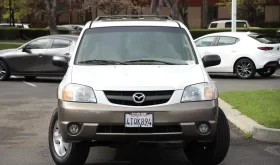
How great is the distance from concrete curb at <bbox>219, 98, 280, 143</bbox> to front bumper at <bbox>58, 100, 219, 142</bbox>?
7.60 feet

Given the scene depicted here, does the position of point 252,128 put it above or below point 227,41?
below

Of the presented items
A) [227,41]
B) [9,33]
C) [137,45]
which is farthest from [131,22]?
[9,33]

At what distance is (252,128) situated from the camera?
901 cm

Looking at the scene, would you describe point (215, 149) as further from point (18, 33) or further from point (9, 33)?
point (18, 33)

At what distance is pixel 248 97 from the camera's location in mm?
12656

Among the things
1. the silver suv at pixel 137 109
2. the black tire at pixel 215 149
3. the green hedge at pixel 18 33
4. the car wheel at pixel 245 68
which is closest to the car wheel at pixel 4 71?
the car wheel at pixel 245 68

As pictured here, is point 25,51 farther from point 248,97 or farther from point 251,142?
point 251,142

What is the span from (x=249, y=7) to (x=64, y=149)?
1954 inches

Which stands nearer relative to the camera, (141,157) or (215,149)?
(215,149)

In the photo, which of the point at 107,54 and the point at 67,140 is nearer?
the point at 67,140

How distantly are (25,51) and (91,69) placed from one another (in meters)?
11.7

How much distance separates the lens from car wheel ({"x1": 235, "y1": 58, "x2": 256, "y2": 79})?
19.4 m

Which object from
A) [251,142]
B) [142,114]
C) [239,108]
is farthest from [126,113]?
[239,108]

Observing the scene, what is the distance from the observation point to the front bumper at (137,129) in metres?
6.38
